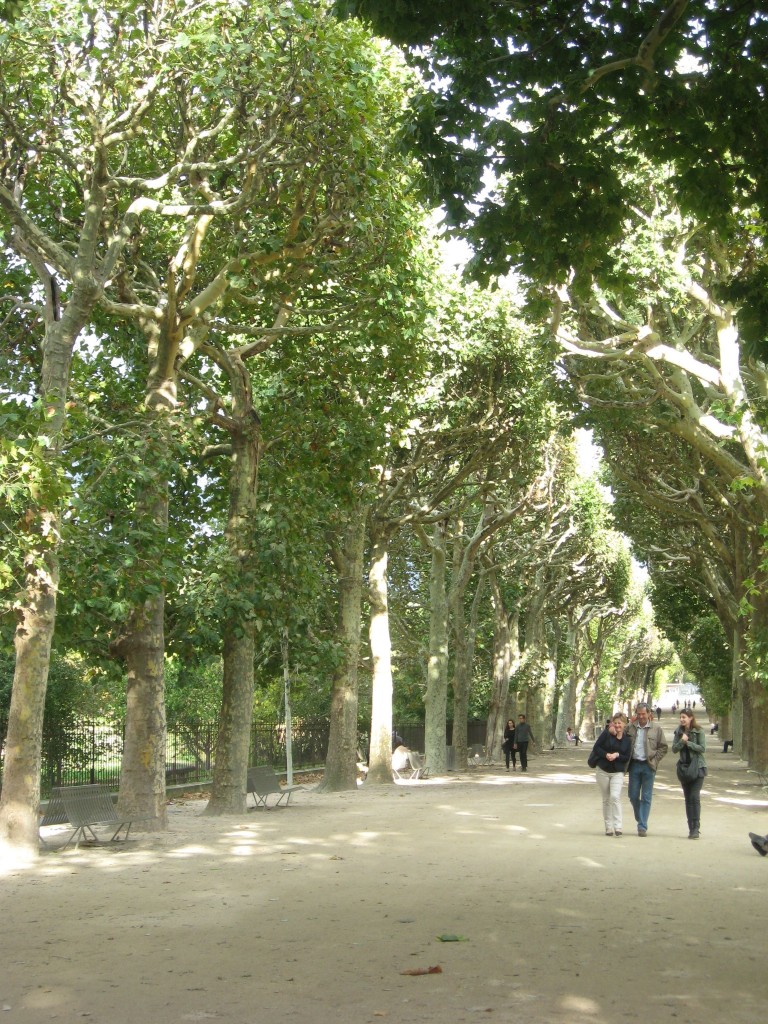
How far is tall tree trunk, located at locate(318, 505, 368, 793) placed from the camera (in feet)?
80.2

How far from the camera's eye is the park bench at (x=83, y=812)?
14.0 meters

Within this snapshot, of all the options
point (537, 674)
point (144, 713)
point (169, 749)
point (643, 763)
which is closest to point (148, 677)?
point (144, 713)

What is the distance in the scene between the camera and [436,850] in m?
13.6

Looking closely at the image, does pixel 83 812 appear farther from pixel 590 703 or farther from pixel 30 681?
pixel 590 703

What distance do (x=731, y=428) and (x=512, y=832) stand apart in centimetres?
738

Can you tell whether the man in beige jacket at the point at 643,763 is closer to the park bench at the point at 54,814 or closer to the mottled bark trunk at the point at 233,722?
the mottled bark trunk at the point at 233,722

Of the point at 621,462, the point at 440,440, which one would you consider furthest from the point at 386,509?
the point at 621,462

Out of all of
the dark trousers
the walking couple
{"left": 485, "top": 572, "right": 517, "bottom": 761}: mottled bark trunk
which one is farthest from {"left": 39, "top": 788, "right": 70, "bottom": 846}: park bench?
{"left": 485, "top": 572, "right": 517, "bottom": 761}: mottled bark trunk

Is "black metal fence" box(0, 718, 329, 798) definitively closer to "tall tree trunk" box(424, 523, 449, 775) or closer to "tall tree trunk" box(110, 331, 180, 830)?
"tall tree trunk" box(424, 523, 449, 775)

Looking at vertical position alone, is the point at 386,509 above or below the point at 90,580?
above

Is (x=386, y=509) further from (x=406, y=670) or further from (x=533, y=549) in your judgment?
(x=406, y=670)

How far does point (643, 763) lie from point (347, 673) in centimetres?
1003

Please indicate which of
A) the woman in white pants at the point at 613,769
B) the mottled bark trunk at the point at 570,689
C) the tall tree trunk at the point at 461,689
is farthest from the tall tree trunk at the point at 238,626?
the mottled bark trunk at the point at 570,689

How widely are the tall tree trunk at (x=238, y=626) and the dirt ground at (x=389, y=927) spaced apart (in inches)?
76.4
